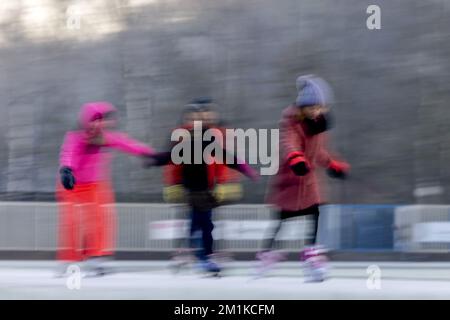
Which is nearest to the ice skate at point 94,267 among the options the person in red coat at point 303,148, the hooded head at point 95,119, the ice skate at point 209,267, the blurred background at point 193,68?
the ice skate at point 209,267

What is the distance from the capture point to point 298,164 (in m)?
6.85

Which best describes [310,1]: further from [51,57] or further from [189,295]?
[189,295]

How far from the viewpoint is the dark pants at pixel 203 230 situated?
7410mm

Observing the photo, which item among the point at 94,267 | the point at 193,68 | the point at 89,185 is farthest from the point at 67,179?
the point at 193,68

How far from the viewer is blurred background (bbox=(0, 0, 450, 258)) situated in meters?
10.8

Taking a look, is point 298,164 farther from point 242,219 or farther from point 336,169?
point 242,219

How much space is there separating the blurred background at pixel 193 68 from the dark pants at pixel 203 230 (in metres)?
3.27

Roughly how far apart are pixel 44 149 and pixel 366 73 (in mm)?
3810

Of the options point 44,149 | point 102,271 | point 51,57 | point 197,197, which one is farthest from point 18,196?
point 197,197

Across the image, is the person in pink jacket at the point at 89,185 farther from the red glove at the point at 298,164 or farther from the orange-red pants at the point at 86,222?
the red glove at the point at 298,164

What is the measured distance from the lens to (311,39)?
10883 mm

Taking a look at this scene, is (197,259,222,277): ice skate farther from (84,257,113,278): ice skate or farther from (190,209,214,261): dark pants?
(84,257,113,278): ice skate

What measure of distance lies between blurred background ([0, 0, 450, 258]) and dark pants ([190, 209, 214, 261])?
327 centimetres

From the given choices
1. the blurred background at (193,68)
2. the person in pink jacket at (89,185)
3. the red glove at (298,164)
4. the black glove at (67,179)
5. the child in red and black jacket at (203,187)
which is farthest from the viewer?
the blurred background at (193,68)
